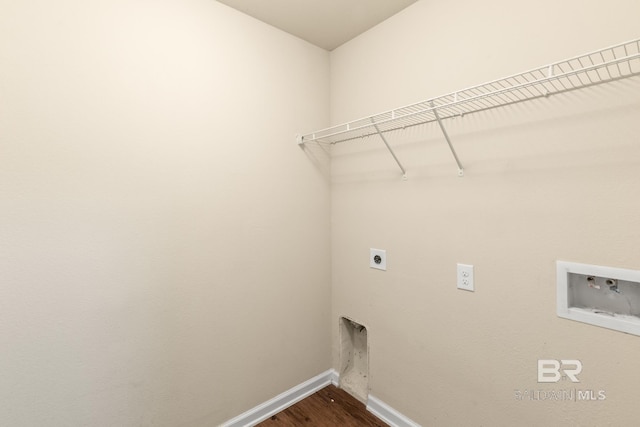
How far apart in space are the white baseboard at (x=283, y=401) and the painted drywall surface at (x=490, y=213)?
390mm

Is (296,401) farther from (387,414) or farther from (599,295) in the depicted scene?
(599,295)

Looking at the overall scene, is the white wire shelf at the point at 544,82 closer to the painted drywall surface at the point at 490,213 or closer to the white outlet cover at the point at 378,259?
the painted drywall surface at the point at 490,213

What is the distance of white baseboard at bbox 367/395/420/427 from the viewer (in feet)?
5.38

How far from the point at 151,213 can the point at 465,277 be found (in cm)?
148

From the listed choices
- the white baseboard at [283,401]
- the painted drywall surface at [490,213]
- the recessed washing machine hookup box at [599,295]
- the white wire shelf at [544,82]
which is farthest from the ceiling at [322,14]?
the white baseboard at [283,401]

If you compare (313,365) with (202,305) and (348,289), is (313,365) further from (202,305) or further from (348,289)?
(202,305)

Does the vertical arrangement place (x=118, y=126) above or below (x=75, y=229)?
above

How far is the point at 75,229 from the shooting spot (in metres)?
1.18

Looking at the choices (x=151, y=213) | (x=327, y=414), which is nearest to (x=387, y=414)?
(x=327, y=414)

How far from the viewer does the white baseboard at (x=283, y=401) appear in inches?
65.6

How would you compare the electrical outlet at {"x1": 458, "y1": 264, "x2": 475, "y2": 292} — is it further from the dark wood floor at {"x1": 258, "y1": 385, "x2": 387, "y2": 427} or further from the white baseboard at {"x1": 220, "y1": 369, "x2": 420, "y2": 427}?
the dark wood floor at {"x1": 258, "y1": 385, "x2": 387, "y2": 427}

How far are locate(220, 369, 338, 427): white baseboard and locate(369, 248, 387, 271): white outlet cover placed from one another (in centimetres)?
87

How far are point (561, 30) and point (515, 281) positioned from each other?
969 mm

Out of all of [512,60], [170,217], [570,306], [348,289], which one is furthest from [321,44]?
[570,306]
